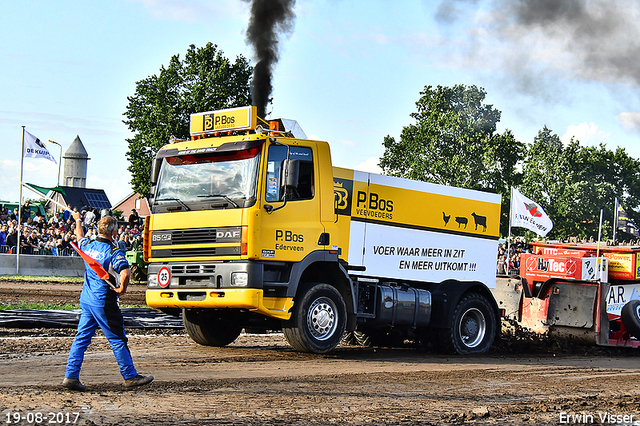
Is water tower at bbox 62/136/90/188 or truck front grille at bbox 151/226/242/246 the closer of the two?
truck front grille at bbox 151/226/242/246

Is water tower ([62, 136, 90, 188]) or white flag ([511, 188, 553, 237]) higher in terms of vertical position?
water tower ([62, 136, 90, 188])

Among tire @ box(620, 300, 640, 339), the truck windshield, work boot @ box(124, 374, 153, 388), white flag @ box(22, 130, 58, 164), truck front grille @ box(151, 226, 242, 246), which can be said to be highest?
white flag @ box(22, 130, 58, 164)

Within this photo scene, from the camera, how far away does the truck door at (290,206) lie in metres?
10.1

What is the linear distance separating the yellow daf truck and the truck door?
0.02m

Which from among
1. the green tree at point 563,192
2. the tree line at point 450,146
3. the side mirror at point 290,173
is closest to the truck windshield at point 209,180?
the side mirror at point 290,173

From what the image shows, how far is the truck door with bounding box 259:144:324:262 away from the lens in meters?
10.1

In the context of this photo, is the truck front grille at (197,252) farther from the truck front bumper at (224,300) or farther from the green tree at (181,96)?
the green tree at (181,96)

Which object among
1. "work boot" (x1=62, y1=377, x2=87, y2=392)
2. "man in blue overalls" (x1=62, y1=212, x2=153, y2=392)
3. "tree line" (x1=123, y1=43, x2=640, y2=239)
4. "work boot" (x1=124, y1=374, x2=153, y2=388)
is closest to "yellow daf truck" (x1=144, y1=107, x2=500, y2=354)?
"work boot" (x1=124, y1=374, x2=153, y2=388)

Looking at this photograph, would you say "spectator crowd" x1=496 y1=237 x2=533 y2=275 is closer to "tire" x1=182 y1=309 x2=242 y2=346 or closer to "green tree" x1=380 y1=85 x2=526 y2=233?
A: "green tree" x1=380 y1=85 x2=526 y2=233

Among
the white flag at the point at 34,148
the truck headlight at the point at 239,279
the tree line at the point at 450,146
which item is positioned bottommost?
the truck headlight at the point at 239,279

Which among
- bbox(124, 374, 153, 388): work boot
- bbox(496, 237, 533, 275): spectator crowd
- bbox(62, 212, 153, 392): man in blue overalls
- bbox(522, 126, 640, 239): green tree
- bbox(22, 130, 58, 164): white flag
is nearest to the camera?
bbox(62, 212, 153, 392): man in blue overalls

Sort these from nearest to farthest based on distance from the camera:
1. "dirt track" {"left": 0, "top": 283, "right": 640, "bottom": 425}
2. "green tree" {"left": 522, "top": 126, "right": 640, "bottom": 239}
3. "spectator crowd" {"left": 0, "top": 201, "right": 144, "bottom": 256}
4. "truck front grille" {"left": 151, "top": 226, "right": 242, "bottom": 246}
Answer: "dirt track" {"left": 0, "top": 283, "right": 640, "bottom": 425}, "truck front grille" {"left": 151, "top": 226, "right": 242, "bottom": 246}, "spectator crowd" {"left": 0, "top": 201, "right": 144, "bottom": 256}, "green tree" {"left": 522, "top": 126, "right": 640, "bottom": 239}

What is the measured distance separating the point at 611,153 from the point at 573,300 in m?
59.0

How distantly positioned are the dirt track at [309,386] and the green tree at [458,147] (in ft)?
134
